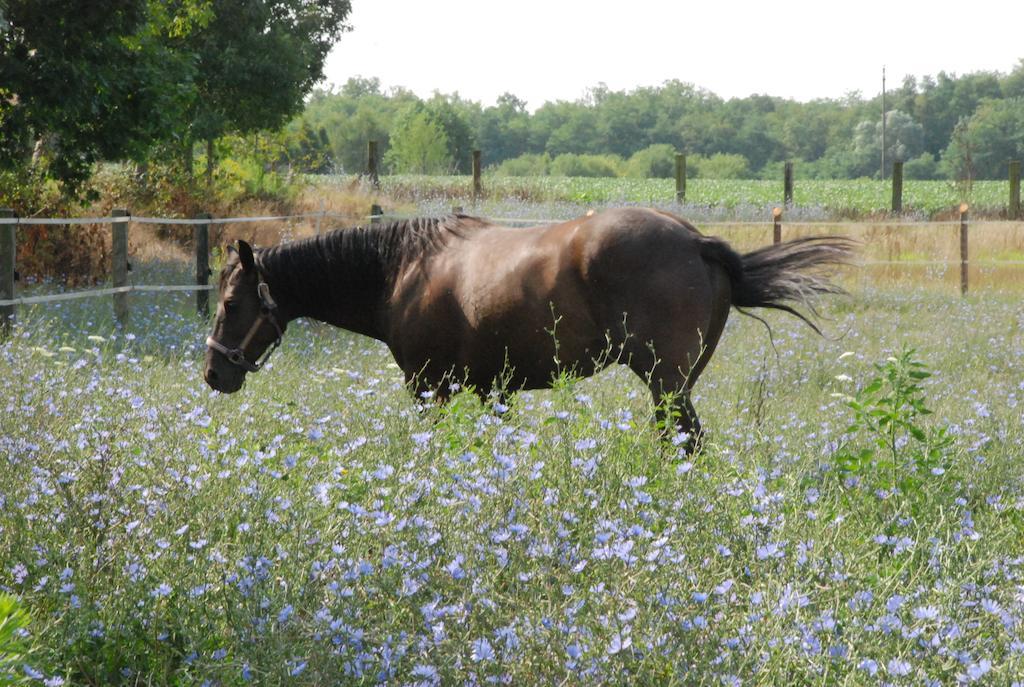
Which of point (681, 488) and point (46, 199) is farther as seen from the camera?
point (46, 199)

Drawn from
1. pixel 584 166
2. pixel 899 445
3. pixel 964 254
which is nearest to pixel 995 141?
pixel 584 166

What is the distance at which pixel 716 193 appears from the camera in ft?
165

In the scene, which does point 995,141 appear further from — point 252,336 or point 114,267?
point 252,336

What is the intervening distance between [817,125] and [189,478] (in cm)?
11530

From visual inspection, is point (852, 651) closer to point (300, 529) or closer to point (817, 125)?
point (300, 529)

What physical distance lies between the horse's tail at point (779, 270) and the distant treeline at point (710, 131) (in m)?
61.7

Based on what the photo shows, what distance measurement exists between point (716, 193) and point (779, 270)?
46.0m

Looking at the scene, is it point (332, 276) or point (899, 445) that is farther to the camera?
point (332, 276)

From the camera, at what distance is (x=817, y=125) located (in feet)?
Answer: 367

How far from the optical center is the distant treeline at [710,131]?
263 ft

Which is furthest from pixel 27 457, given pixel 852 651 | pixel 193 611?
pixel 852 651

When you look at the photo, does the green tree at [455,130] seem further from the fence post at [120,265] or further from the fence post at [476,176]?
the fence post at [120,265]

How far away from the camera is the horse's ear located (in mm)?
6309

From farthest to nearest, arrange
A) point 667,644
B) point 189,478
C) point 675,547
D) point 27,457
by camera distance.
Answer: point 27,457
point 189,478
point 675,547
point 667,644
